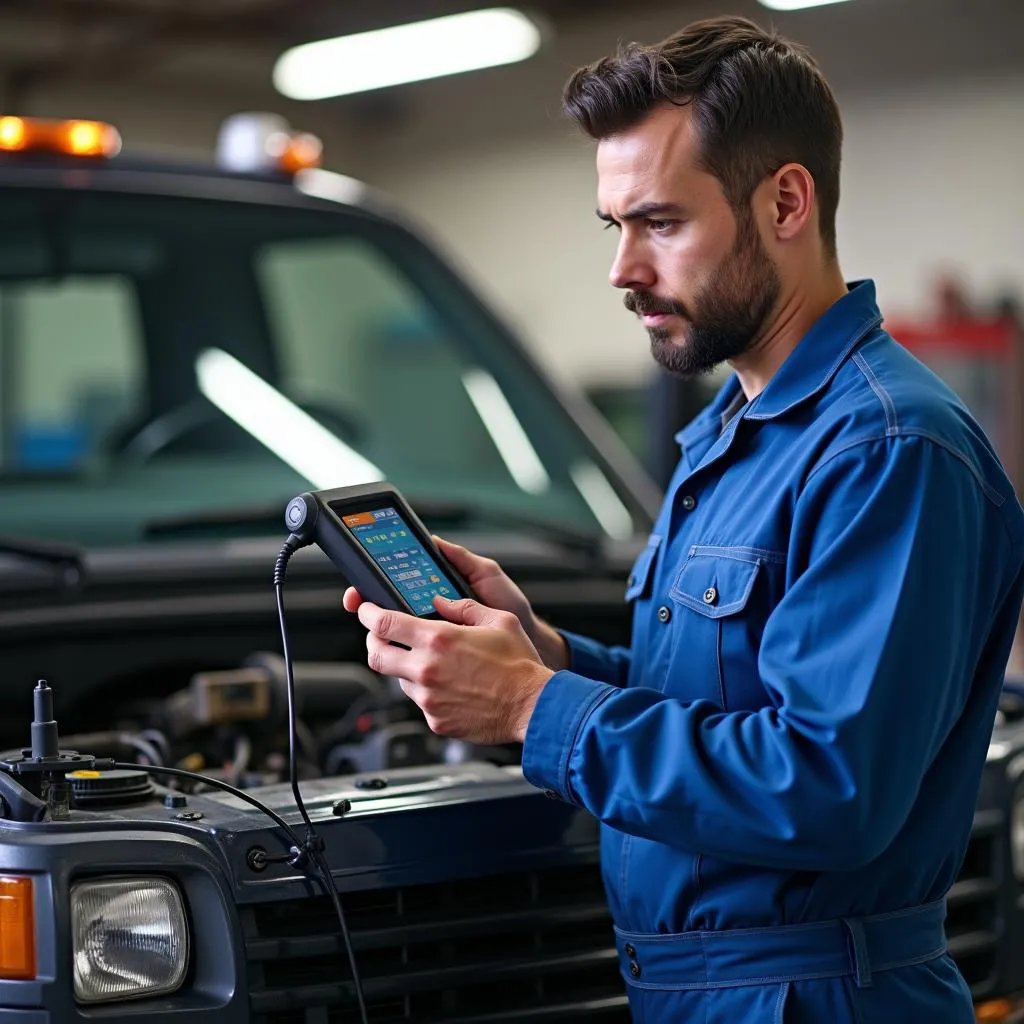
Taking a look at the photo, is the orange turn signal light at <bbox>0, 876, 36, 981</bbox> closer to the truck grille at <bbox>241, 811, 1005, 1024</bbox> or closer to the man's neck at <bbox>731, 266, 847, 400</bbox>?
the truck grille at <bbox>241, 811, 1005, 1024</bbox>

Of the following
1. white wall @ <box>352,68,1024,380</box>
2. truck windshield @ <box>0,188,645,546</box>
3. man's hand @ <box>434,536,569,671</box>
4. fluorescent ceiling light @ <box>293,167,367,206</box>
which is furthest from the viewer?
white wall @ <box>352,68,1024,380</box>

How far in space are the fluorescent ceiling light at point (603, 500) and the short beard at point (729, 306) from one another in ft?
4.27

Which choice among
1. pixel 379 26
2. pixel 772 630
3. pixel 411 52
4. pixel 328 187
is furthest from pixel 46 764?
pixel 379 26

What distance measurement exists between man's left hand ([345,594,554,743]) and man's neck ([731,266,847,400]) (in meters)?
0.42

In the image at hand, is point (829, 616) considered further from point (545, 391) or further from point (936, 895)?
point (545, 391)

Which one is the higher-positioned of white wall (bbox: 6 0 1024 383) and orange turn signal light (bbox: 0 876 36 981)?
white wall (bbox: 6 0 1024 383)

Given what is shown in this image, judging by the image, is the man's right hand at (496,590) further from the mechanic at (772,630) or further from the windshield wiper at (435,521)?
the windshield wiper at (435,521)

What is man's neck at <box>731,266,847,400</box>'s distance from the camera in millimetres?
1708

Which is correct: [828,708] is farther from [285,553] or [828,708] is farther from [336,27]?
[336,27]

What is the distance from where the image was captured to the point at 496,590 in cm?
194

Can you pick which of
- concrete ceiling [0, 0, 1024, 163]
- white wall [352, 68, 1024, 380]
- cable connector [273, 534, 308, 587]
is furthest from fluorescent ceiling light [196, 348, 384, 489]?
concrete ceiling [0, 0, 1024, 163]

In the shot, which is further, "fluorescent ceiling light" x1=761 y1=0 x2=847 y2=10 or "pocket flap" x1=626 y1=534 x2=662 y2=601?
"fluorescent ceiling light" x1=761 y1=0 x2=847 y2=10

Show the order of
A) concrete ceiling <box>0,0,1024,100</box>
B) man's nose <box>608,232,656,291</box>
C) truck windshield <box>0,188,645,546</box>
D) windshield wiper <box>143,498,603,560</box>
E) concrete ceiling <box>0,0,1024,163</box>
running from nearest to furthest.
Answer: man's nose <box>608,232,656,291</box>
windshield wiper <box>143,498,603,560</box>
truck windshield <box>0,188,645,546</box>
concrete ceiling <box>0,0,1024,100</box>
concrete ceiling <box>0,0,1024,163</box>

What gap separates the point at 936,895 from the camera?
5.45 ft
